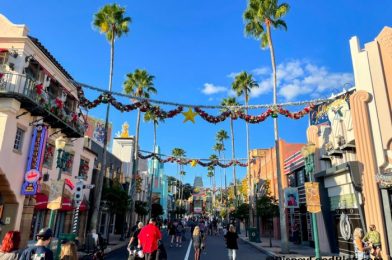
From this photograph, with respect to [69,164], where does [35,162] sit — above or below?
below

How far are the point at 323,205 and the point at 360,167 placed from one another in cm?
611

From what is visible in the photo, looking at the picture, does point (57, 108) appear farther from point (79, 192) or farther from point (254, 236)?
point (254, 236)

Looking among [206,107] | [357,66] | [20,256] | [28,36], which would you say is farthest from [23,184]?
[357,66]

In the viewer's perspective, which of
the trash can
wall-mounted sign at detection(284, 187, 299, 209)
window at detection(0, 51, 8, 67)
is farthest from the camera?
the trash can

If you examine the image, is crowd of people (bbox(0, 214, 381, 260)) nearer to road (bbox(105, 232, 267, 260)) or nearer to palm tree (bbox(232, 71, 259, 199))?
road (bbox(105, 232, 267, 260))

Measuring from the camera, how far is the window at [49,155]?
18.9 metres

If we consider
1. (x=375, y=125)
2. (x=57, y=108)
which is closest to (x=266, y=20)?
(x=375, y=125)

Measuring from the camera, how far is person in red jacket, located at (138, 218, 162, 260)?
9.78 m

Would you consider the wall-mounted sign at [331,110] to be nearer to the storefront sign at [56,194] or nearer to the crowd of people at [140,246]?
the crowd of people at [140,246]

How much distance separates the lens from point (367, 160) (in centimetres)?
1555

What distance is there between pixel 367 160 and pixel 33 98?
679 inches

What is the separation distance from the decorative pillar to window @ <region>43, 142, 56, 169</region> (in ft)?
57.7

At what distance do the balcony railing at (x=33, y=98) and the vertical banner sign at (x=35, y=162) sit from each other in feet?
3.18

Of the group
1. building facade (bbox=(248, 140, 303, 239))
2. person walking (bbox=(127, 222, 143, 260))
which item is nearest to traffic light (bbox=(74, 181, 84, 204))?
person walking (bbox=(127, 222, 143, 260))
